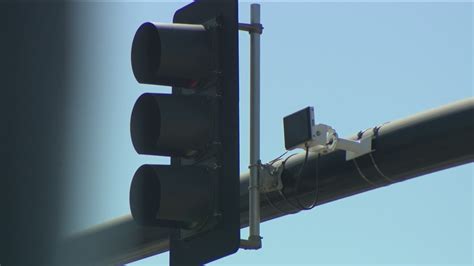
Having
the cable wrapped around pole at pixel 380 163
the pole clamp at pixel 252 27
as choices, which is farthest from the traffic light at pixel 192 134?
the pole clamp at pixel 252 27

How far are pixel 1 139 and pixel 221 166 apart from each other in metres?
1.25

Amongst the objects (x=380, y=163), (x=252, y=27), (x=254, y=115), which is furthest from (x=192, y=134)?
(x=380, y=163)

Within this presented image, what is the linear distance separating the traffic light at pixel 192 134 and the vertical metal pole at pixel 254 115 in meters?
0.76

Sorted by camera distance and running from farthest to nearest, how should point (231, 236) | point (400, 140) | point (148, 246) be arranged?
point (148, 246) < point (400, 140) < point (231, 236)

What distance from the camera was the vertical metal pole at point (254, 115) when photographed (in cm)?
441

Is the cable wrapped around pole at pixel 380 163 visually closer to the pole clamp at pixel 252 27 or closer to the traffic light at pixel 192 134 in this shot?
the traffic light at pixel 192 134

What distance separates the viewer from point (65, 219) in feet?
7.93

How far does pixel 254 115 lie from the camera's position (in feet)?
14.6

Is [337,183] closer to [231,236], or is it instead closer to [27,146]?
[231,236]

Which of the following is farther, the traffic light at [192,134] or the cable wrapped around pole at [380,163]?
the cable wrapped around pole at [380,163]

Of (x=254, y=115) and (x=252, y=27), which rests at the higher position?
(x=252, y=27)

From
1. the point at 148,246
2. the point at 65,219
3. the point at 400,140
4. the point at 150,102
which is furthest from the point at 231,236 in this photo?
the point at 148,246

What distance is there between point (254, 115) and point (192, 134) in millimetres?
1015

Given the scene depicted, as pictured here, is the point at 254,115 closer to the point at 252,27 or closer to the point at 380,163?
the point at 252,27
